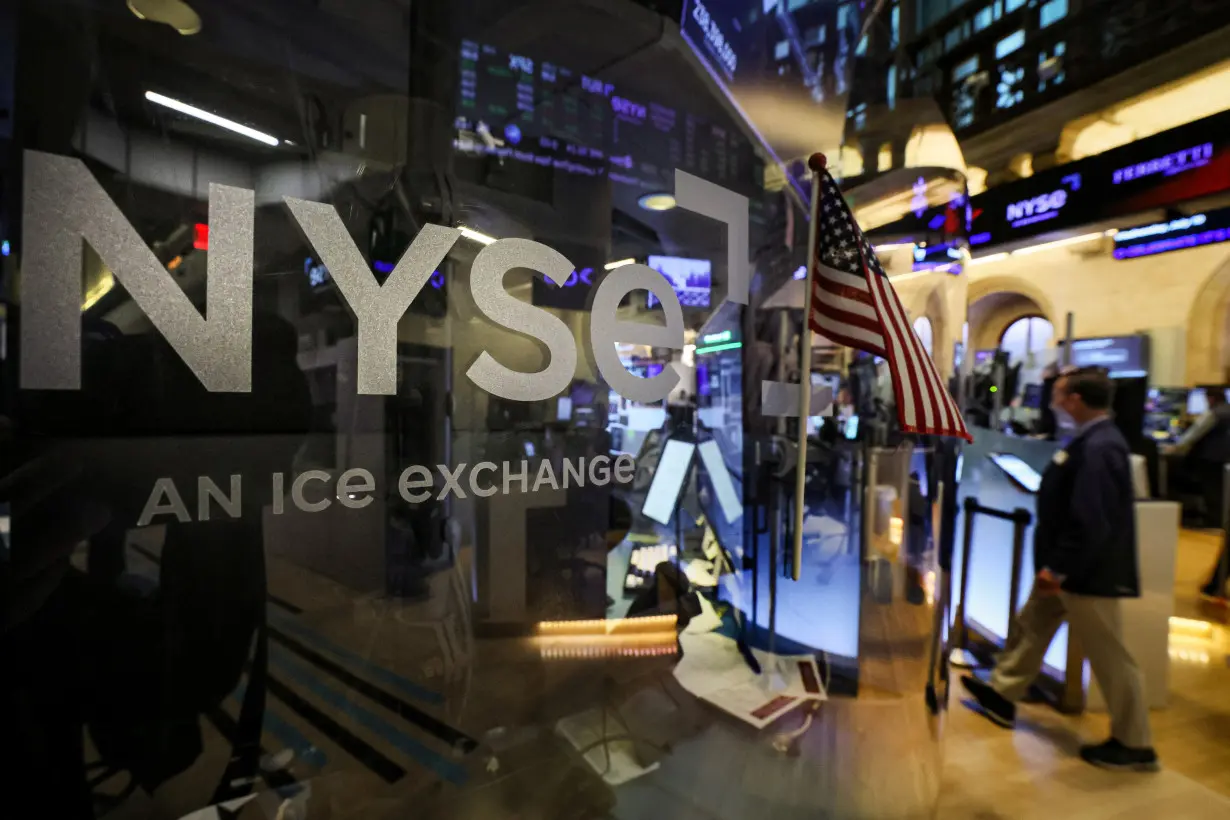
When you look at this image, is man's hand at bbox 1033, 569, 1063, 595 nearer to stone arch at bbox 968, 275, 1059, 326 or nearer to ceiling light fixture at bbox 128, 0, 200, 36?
ceiling light fixture at bbox 128, 0, 200, 36

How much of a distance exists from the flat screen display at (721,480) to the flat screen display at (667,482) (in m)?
0.26

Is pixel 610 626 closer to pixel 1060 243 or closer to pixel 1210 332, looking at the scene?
pixel 1210 332

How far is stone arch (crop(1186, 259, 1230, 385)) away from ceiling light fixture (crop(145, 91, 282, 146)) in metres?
12.6

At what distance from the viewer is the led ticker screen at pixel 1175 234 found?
631 centimetres

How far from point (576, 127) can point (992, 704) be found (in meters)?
3.94

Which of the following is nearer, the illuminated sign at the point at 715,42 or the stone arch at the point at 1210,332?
the illuminated sign at the point at 715,42

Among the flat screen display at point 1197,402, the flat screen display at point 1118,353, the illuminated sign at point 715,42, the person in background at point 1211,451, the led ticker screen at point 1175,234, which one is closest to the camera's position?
the illuminated sign at point 715,42

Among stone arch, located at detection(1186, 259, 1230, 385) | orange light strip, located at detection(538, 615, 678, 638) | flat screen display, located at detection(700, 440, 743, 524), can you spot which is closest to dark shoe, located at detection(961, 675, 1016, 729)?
flat screen display, located at detection(700, 440, 743, 524)

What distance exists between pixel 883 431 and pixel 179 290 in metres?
3.34

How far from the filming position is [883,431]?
11.7 ft

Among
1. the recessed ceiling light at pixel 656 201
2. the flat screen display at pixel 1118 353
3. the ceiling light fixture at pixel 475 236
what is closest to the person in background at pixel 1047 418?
the flat screen display at pixel 1118 353

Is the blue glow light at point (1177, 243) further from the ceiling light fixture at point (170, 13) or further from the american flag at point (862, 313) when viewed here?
the ceiling light fixture at point (170, 13)

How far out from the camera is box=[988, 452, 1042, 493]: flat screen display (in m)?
4.36

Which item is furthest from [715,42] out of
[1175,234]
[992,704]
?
[1175,234]
